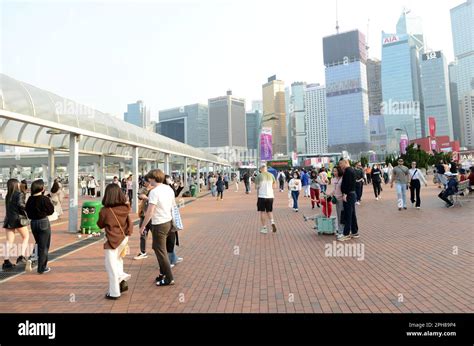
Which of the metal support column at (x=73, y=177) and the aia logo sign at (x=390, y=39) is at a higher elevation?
the aia logo sign at (x=390, y=39)

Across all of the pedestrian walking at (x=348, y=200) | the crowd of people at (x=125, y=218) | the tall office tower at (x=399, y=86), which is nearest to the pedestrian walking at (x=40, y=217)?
the crowd of people at (x=125, y=218)

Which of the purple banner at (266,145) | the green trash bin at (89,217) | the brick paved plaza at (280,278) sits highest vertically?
the purple banner at (266,145)

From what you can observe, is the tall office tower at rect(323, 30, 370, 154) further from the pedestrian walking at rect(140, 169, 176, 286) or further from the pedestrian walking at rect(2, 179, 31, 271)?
the pedestrian walking at rect(140, 169, 176, 286)

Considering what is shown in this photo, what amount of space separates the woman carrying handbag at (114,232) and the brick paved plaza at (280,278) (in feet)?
0.68

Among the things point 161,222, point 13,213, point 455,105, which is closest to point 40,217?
point 13,213

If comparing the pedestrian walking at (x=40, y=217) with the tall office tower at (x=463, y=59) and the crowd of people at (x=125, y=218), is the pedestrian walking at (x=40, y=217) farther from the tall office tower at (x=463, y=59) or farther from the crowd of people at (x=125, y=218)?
the tall office tower at (x=463, y=59)

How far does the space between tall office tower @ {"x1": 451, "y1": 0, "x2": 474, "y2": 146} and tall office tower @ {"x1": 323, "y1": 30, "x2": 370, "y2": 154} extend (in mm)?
43541

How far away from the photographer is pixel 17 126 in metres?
9.31

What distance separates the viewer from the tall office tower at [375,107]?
484 ft

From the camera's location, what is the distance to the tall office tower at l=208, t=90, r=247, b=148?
171625 millimetres

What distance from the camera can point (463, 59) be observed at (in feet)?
569
